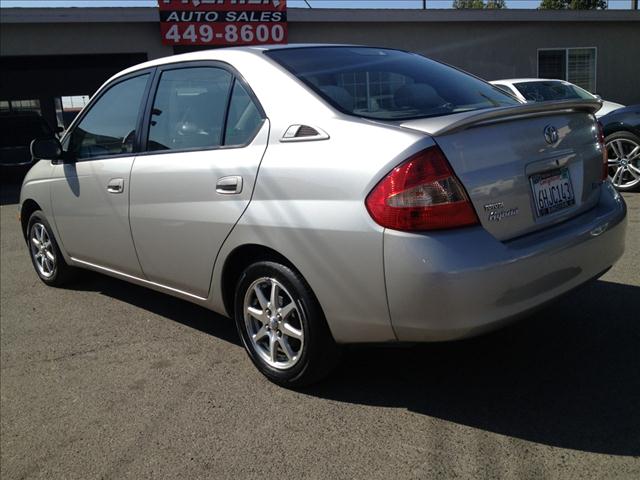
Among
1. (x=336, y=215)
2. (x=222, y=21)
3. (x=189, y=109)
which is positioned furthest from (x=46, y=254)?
(x=222, y=21)

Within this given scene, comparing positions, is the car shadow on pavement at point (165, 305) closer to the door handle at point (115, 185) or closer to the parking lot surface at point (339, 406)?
the parking lot surface at point (339, 406)

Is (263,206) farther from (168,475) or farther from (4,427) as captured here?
(4,427)

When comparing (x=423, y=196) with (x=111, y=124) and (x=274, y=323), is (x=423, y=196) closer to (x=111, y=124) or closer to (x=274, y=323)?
(x=274, y=323)

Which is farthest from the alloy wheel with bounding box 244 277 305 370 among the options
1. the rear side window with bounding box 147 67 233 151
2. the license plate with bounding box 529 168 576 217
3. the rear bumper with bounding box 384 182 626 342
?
the license plate with bounding box 529 168 576 217

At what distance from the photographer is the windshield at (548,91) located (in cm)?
1114

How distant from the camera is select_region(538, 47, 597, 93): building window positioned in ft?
59.2

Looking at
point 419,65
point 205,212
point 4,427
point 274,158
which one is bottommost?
point 4,427

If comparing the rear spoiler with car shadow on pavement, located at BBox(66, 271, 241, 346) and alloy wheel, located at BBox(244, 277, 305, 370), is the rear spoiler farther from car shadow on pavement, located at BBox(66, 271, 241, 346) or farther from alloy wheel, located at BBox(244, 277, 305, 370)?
car shadow on pavement, located at BBox(66, 271, 241, 346)

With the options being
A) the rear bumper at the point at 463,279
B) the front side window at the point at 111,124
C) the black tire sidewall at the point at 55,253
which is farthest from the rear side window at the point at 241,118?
the black tire sidewall at the point at 55,253

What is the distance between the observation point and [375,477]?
2588 mm

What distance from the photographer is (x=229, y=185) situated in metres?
3.36

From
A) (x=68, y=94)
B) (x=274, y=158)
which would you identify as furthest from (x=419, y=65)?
(x=68, y=94)

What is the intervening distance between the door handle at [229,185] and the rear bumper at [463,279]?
0.96 meters

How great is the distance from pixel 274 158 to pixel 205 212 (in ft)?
1.90
